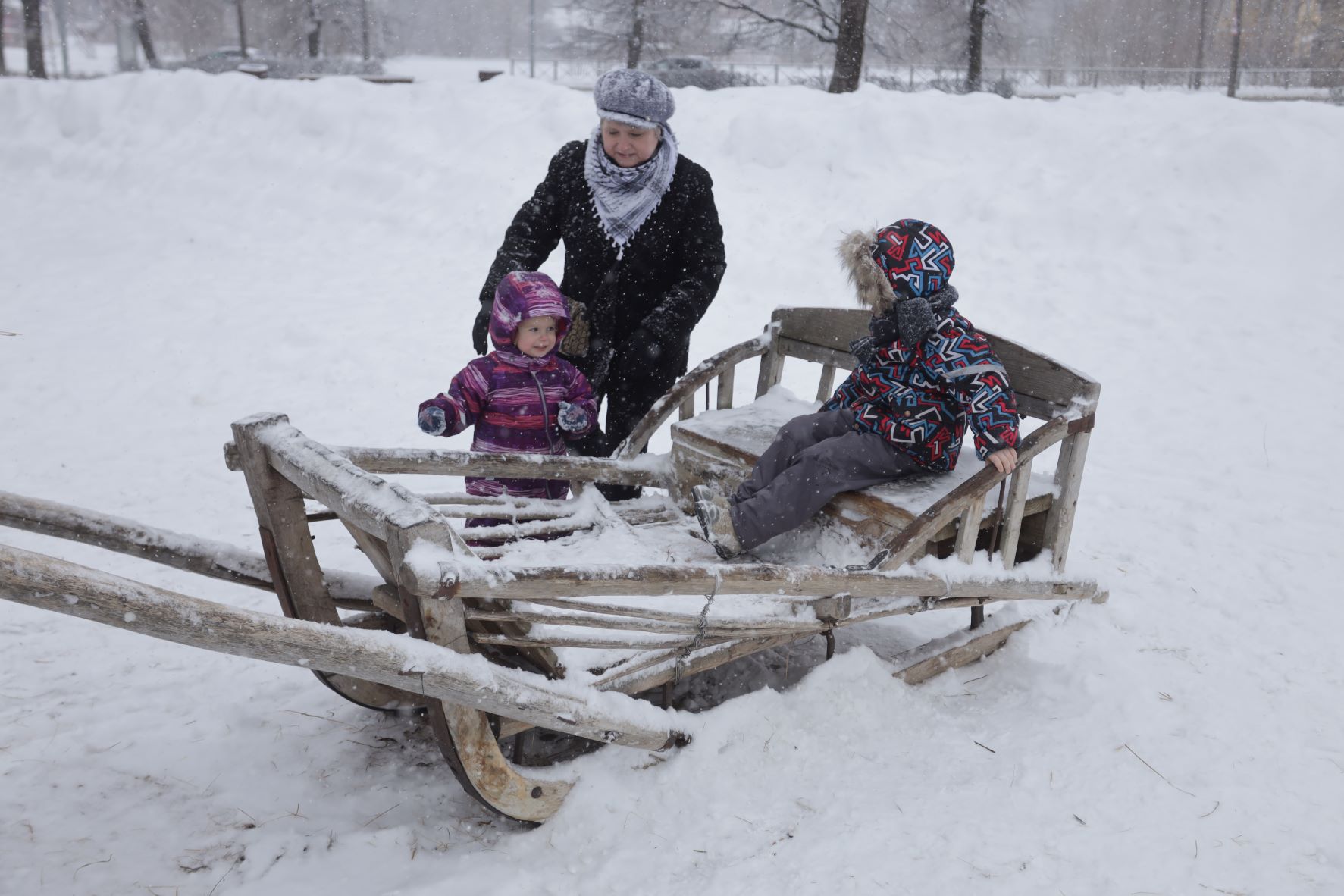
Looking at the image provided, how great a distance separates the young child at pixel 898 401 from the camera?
3.25 metres

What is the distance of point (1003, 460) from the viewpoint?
3.09m

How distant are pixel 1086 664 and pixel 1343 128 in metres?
7.96

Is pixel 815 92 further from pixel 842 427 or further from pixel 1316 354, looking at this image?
pixel 842 427

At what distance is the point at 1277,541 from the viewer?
15.8 feet

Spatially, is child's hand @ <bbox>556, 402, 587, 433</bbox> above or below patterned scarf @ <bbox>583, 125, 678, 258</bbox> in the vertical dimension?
below

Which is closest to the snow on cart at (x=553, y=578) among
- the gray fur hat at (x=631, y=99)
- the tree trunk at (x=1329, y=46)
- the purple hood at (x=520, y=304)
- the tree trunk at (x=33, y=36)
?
the purple hood at (x=520, y=304)

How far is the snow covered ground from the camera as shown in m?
2.65

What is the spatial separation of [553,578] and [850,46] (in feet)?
42.5

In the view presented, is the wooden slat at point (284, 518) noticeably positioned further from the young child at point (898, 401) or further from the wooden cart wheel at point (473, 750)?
the young child at point (898, 401)

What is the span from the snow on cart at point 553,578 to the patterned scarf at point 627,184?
728mm

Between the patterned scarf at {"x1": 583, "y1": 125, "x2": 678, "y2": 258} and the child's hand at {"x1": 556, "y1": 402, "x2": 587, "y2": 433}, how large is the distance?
771mm

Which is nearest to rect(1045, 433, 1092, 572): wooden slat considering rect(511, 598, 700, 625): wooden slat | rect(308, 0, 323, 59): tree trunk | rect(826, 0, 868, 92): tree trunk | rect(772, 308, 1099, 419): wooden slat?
rect(772, 308, 1099, 419): wooden slat

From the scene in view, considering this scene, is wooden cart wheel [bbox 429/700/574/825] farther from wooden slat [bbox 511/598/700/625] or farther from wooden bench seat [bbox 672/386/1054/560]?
wooden bench seat [bbox 672/386/1054/560]

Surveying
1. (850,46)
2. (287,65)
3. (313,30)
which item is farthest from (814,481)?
(313,30)
